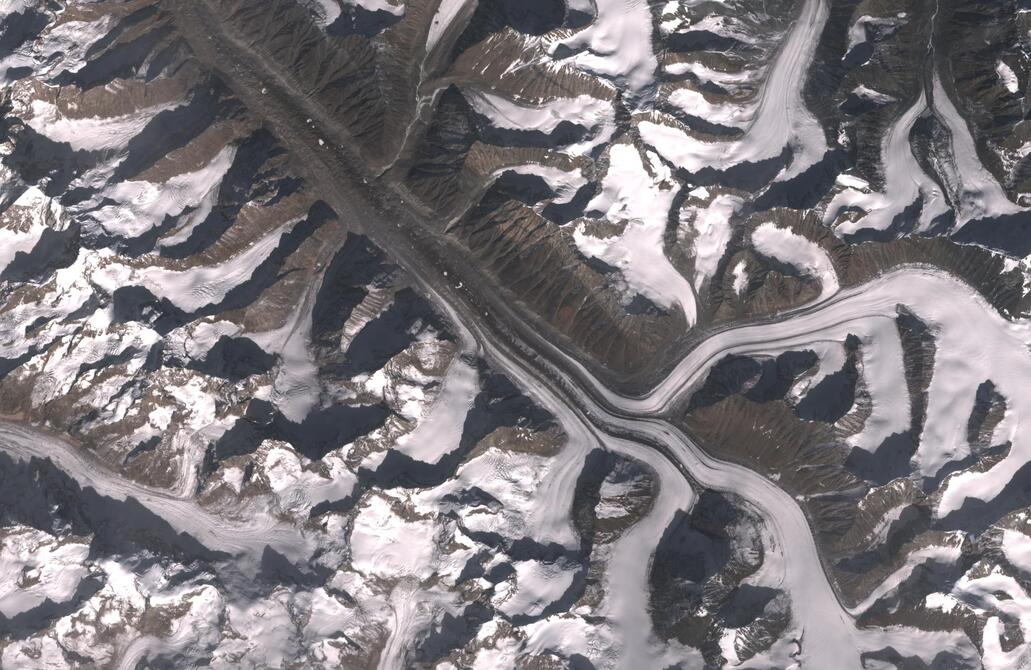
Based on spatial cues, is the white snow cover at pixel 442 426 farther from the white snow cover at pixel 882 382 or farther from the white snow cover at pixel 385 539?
the white snow cover at pixel 882 382

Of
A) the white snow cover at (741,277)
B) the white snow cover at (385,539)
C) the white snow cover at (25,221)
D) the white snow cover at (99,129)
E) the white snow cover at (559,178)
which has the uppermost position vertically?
the white snow cover at (99,129)

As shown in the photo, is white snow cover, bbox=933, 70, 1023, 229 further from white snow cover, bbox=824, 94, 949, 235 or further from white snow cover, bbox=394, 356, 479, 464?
white snow cover, bbox=394, 356, 479, 464

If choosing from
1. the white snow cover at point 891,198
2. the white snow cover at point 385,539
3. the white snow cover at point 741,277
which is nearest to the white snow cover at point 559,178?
the white snow cover at point 741,277

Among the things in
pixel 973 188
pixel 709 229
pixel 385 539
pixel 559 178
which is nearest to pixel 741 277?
pixel 709 229

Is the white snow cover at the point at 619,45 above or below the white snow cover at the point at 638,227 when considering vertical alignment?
above

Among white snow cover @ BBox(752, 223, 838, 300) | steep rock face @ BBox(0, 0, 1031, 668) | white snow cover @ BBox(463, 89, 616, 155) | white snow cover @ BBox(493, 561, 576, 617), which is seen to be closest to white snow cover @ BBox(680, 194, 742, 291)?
steep rock face @ BBox(0, 0, 1031, 668)

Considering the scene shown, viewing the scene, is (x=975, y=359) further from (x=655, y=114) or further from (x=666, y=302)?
(x=655, y=114)
